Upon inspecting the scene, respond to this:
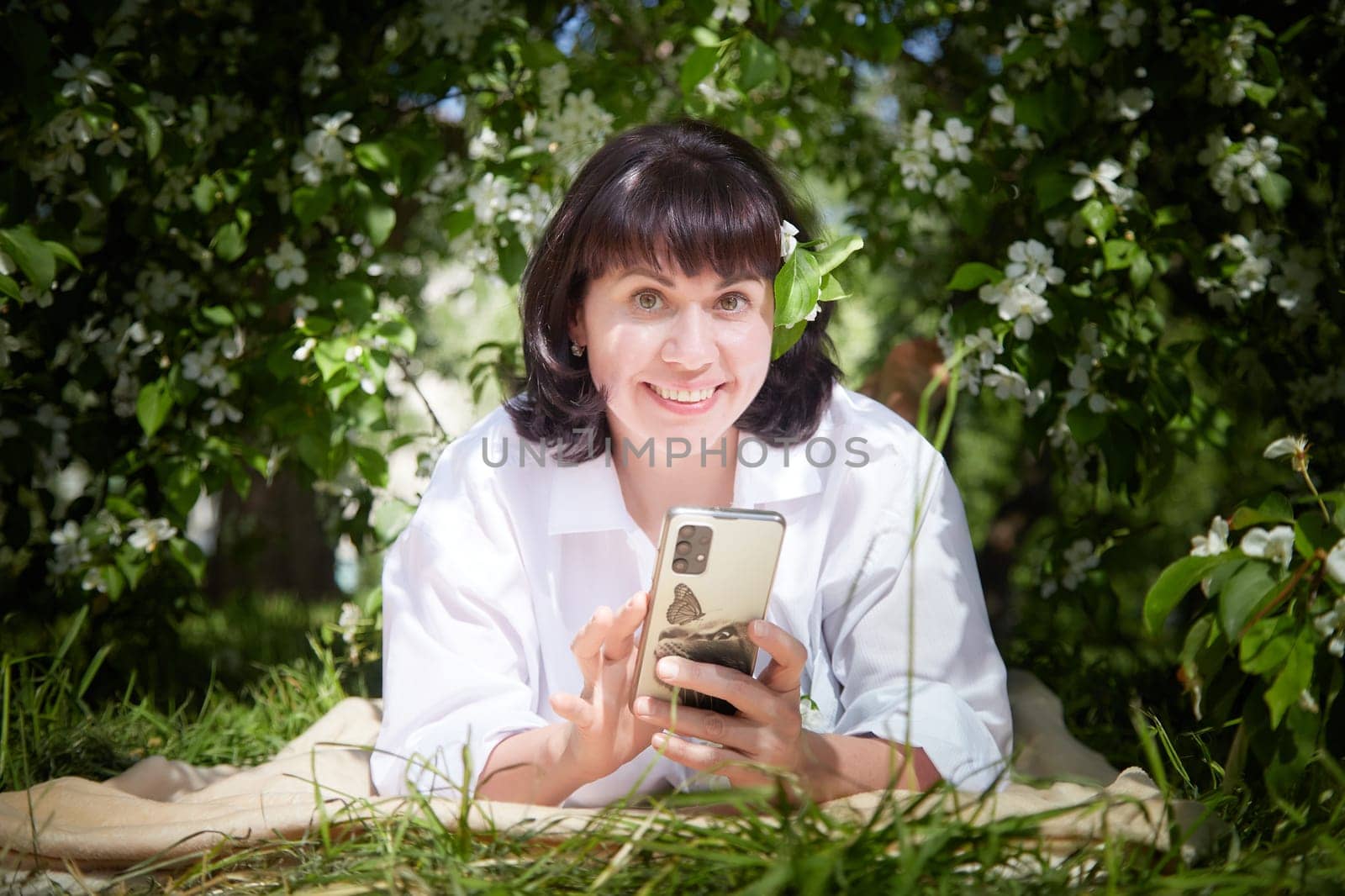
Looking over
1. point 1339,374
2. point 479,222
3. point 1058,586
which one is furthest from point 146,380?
point 1339,374

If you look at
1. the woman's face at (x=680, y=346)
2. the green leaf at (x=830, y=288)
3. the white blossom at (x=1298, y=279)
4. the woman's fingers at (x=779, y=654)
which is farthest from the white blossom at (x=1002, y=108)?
the woman's fingers at (x=779, y=654)

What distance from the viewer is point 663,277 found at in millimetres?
1783

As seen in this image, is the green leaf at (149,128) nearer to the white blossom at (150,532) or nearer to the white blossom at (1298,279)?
the white blossom at (150,532)

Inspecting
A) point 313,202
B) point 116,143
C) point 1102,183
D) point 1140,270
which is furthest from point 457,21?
point 1140,270

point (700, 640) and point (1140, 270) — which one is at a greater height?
point (1140, 270)

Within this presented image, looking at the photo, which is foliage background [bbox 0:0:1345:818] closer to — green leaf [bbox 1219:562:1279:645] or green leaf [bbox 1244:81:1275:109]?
green leaf [bbox 1244:81:1275:109]

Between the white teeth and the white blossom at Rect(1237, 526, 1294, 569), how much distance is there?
31.5 inches

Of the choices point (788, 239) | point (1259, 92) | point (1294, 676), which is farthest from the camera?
point (1259, 92)

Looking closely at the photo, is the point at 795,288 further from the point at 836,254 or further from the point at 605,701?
the point at 605,701

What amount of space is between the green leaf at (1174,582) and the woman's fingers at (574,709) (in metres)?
0.73

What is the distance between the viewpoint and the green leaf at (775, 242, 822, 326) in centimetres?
160

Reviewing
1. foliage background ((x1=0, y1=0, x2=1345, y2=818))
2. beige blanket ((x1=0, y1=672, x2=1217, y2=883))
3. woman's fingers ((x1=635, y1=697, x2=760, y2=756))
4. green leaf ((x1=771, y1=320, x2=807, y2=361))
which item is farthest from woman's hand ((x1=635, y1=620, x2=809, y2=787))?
foliage background ((x1=0, y1=0, x2=1345, y2=818))

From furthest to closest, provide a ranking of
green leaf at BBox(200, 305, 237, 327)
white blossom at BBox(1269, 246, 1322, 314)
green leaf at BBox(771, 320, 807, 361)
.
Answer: green leaf at BBox(200, 305, 237, 327), white blossom at BBox(1269, 246, 1322, 314), green leaf at BBox(771, 320, 807, 361)

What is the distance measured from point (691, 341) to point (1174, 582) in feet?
2.50
